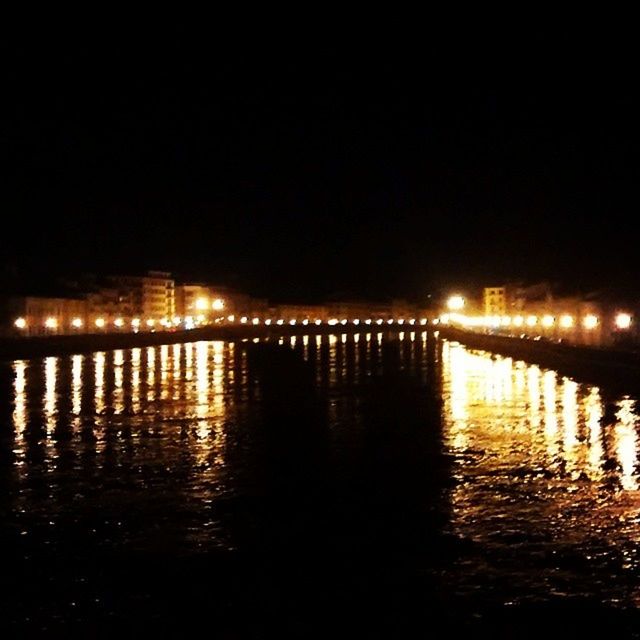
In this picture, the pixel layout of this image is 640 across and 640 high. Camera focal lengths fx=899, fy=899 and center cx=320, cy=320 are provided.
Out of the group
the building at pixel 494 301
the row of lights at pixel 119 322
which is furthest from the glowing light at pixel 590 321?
the building at pixel 494 301

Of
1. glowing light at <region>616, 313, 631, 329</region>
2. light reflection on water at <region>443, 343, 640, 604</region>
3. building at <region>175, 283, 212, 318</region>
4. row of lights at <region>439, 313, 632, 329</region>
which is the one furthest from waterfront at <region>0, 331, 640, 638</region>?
building at <region>175, 283, 212, 318</region>

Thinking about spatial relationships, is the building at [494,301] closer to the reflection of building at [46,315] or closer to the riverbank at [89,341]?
the riverbank at [89,341]

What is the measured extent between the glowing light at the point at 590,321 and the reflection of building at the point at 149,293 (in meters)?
54.6

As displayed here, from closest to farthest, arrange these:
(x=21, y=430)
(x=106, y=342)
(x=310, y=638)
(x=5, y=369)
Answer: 1. (x=310, y=638)
2. (x=21, y=430)
3. (x=5, y=369)
4. (x=106, y=342)

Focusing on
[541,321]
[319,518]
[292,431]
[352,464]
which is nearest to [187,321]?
[541,321]

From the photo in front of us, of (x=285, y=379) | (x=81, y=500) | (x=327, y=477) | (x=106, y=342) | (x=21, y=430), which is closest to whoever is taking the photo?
(x=81, y=500)

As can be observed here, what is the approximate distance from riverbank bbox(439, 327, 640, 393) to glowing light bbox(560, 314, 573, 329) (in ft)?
39.0

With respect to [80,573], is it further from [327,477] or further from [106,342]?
[106,342]

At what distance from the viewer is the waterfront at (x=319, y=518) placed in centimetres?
594

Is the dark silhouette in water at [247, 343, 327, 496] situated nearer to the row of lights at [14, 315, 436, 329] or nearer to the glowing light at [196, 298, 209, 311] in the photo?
the row of lights at [14, 315, 436, 329]

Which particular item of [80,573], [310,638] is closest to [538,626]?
[310,638]

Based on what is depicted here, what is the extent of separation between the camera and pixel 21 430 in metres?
15.5

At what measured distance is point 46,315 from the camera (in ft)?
221

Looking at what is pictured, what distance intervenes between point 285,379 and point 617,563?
20845 millimetres
